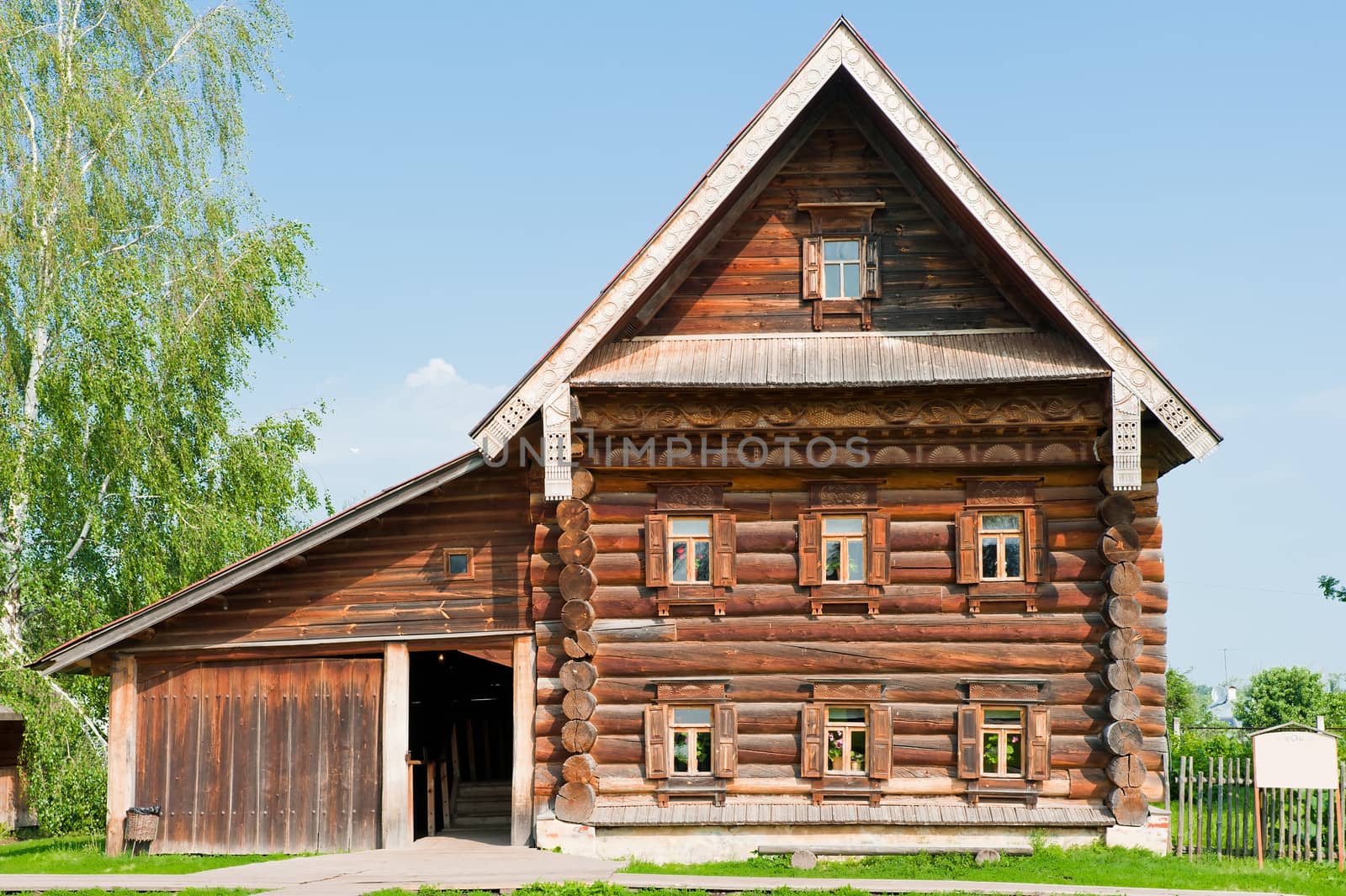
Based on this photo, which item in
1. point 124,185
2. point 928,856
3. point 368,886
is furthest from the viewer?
point 124,185

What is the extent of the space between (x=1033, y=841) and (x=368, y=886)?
8998mm

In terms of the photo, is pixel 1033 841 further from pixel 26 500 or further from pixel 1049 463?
pixel 26 500

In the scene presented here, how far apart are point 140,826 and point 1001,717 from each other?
12.8 m

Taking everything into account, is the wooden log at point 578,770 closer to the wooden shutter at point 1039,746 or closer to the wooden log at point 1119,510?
the wooden shutter at point 1039,746

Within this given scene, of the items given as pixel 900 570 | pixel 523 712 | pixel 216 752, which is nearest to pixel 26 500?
pixel 216 752

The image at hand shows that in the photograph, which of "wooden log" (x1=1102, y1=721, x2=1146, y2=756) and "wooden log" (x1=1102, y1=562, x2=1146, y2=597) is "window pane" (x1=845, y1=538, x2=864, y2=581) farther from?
"wooden log" (x1=1102, y1=721, x2=1146, y2=756)

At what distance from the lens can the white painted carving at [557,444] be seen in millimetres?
18766

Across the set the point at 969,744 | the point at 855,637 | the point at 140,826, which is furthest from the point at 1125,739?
the point at 140,826

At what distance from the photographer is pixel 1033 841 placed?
61.2 ft

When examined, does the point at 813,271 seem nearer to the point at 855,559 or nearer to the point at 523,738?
the point at 855,559

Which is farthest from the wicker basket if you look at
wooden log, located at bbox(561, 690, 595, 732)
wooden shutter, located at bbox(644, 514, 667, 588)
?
wooden shutter, located at bbox(644, 514, 667, 588)

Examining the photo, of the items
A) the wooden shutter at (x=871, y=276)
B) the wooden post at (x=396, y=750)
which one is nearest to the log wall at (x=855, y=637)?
the wooden post at (x=396, y=750)

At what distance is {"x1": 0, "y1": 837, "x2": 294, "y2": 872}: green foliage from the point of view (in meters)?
18.9

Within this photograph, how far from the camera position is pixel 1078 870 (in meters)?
17.1
